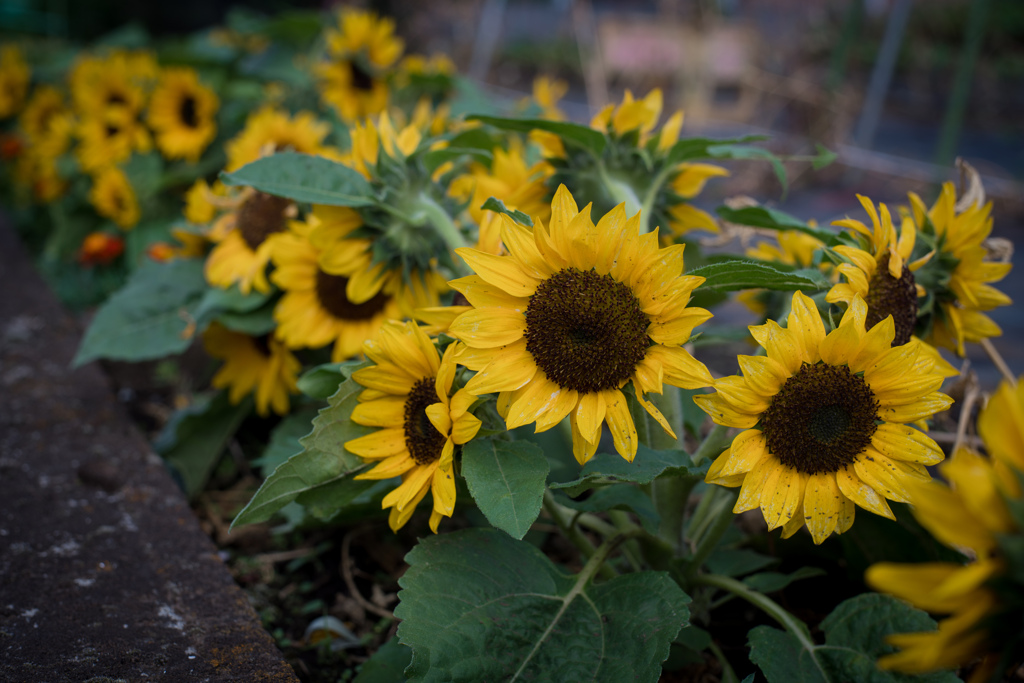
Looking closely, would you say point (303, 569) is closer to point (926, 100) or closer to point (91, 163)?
point (91, 163)

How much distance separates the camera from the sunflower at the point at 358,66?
Result: 2.66 meters

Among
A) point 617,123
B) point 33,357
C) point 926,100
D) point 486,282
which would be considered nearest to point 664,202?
point 617,123

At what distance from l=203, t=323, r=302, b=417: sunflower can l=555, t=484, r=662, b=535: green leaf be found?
883mm

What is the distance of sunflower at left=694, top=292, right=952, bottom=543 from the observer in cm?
90

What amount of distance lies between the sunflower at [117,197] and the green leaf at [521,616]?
2.23 m

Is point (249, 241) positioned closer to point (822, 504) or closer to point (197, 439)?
point (197, 439)

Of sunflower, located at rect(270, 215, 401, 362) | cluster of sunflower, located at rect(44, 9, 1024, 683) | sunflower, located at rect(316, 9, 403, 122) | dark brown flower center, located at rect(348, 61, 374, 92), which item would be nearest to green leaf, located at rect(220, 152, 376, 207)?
cluster of sunflower, located at rect(44, 9, 1024, 683)

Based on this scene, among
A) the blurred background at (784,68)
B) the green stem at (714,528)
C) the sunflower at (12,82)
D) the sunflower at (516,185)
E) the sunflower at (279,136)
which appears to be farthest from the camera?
the blurred background at (784,68)

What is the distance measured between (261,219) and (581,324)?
106 centimetres

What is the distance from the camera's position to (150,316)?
6.10ft

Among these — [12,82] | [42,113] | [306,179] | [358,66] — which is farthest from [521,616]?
[12,82]

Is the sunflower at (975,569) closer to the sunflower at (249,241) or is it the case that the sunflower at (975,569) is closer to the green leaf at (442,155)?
the green leaf at (442,155)

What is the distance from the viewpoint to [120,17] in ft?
20.1

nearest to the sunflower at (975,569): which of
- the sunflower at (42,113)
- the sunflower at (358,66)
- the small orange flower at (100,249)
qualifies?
the sunflower at (358,66)
